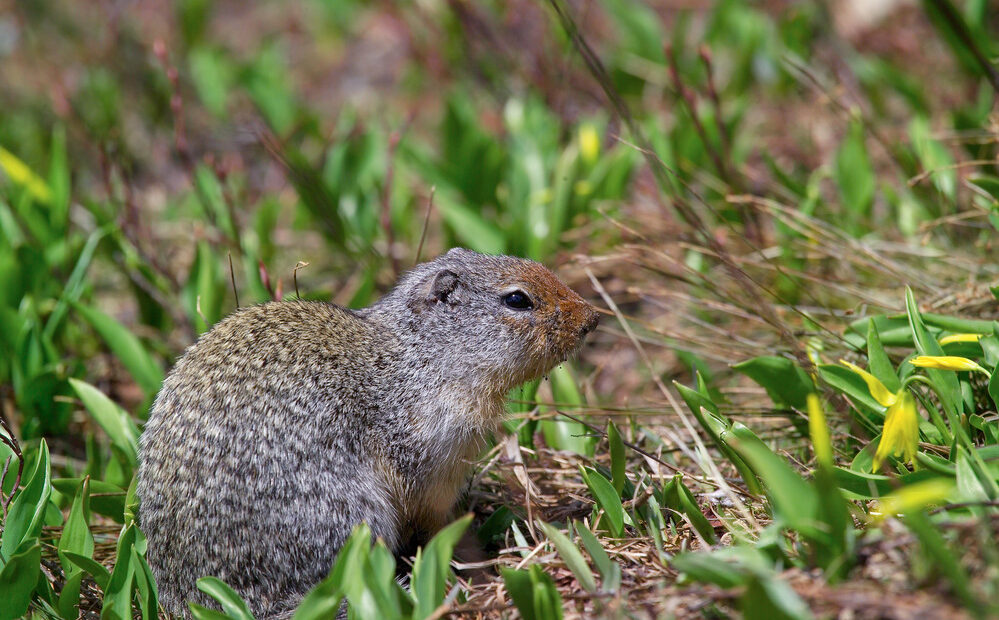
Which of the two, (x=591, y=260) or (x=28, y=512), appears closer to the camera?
(x=28, y=512)

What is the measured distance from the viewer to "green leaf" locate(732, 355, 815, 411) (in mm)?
3862

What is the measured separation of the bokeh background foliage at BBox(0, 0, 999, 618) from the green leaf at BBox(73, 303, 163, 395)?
0.6 inches

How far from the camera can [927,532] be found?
91.6 inches

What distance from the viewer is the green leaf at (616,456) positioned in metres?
3.58

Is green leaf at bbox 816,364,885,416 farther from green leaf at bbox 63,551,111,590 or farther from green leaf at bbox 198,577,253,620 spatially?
green leaf at bbox 63,551,111,590

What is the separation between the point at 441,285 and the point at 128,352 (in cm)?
195

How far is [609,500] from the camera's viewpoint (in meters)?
3.51

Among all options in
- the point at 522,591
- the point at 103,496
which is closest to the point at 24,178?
the point at 103,496

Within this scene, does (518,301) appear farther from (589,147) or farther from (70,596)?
(589,147)

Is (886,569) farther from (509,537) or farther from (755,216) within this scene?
(755,216)

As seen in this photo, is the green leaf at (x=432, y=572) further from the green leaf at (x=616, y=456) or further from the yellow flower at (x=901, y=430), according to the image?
the yellow flower at (x=901, y=430)

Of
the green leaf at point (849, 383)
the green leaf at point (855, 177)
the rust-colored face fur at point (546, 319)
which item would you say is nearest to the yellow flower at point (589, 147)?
the green leaf at point (855, 177)

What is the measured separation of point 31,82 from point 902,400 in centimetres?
835

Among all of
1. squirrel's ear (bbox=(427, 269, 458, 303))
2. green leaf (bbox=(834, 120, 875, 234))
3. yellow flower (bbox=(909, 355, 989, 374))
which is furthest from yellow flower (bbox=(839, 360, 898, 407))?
green leaf (bbox=(834, 120, 875, 234))
